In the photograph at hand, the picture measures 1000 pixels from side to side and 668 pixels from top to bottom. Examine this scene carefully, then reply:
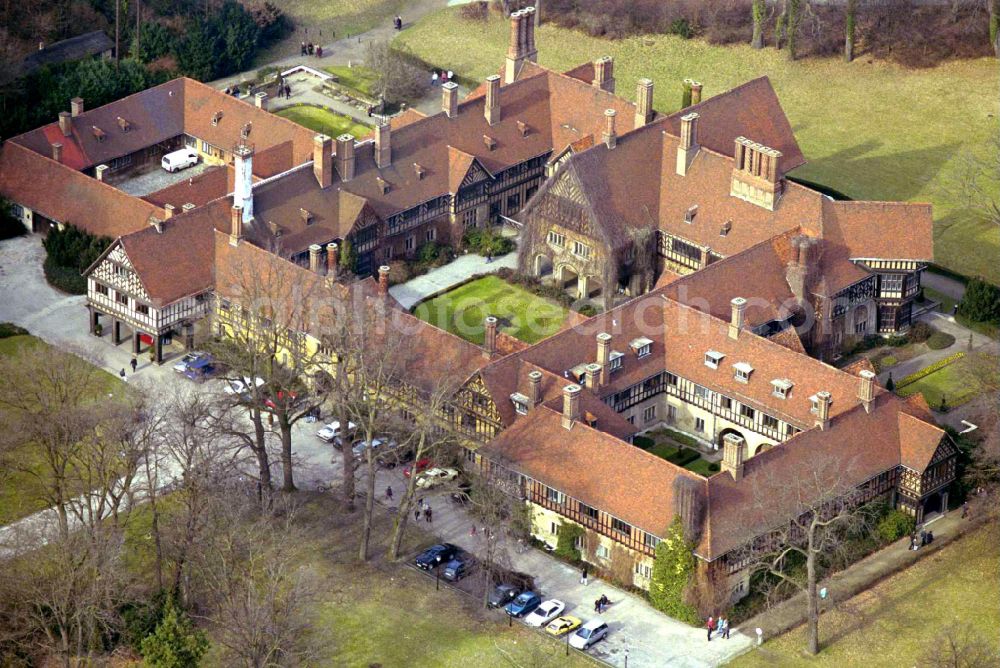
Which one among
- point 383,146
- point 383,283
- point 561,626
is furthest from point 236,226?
point 561,626

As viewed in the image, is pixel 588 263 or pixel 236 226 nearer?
pixel 236 226

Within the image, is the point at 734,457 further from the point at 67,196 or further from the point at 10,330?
the point at 67,196

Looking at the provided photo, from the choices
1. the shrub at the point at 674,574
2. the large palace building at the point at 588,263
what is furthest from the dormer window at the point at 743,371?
the shrub at the point at 674,574

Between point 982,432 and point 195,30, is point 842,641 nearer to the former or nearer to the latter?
point 982,432

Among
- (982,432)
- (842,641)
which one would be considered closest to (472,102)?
(982,432)

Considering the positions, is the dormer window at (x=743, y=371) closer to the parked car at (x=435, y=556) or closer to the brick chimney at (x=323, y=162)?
the parked car at (x=435, y=556)

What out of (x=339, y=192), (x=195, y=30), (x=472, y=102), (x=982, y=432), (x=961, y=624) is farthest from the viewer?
(x=195, y=30)
